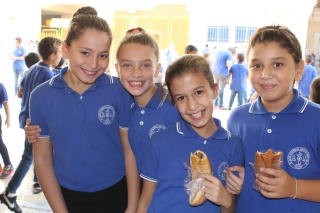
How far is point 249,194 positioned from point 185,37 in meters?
20.7

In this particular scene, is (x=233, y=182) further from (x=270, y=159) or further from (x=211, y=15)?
(x=211, y=15)

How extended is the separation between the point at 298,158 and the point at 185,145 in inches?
21.8

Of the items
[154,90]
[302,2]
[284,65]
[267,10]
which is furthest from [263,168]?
[267,10]

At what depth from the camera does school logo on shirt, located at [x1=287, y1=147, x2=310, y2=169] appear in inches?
66.7

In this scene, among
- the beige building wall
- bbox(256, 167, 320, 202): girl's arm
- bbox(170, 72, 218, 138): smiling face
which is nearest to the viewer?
bbox(256, 167, 320, 202): girl's arm

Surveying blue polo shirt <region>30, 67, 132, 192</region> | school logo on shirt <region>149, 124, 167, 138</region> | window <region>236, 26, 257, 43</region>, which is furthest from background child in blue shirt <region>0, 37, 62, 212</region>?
window <region>236, 26, 257, 43</region>

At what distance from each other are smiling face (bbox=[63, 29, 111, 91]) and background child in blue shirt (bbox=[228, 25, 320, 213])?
0.83m

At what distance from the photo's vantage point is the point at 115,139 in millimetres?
2098

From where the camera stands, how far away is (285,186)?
1.58 metres

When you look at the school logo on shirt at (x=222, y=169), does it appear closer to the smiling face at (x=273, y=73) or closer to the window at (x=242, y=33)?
the smiling face at (x=273, y=73)

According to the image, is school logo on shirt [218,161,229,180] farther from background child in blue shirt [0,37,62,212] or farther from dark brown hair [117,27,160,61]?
background child in blue shirt [0,37,62,212]

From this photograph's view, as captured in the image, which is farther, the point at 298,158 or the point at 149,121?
the point at 149,121

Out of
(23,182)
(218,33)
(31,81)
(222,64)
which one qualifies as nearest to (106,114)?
(31,81)

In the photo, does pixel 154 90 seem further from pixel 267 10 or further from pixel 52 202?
pixel 267 10
